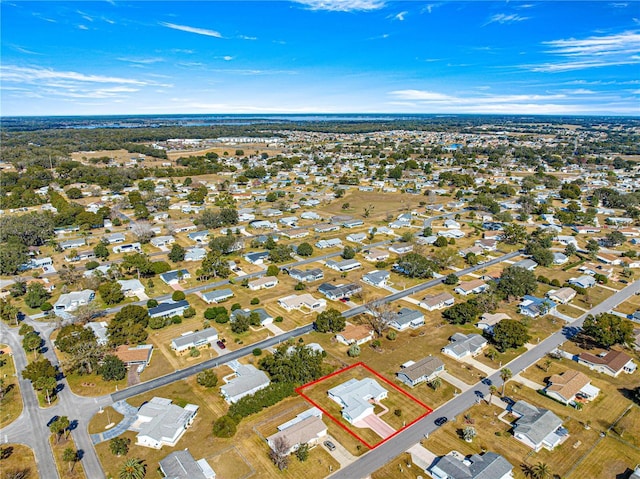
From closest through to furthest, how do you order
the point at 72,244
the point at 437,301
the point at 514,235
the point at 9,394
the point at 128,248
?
the point at 9,394 < the point at 437,301 < the point at 128,248 < the point at 72,244 < the point at 514,235

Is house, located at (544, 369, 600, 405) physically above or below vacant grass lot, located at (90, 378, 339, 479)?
above

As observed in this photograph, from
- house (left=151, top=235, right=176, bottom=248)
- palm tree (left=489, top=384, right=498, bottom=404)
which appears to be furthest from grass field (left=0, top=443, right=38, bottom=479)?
house (left=151, top=235, right=176, bottom=248)

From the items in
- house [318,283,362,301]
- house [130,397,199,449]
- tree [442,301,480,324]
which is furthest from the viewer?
house [318,283,362,301]

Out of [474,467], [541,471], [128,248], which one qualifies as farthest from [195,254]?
[541,471]

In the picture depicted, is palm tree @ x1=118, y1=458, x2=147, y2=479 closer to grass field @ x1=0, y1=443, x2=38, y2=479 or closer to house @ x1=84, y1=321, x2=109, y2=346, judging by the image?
grass field @ x1=0, y1=443, x2=38, y2=479

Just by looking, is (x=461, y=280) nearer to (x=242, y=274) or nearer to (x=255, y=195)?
(x=242, y=274)

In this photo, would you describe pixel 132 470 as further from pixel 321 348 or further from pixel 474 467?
pixel 474 467

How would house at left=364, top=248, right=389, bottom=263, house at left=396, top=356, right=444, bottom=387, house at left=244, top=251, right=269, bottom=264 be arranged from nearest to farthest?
house at left=396, top=356, right=444, bottom=387 → house at left=244, top=251, right=269, bottom=264 → house at left=364, top=248, right=389, bottom=263
